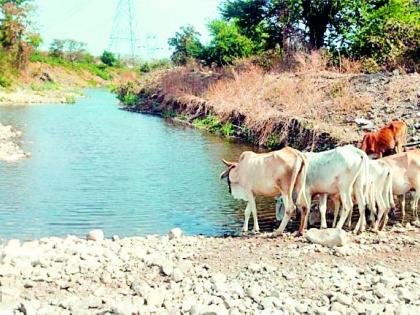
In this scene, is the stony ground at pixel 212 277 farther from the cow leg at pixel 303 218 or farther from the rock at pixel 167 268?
the cow leg at pixel 303 218

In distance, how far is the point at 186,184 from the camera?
57.5 ft

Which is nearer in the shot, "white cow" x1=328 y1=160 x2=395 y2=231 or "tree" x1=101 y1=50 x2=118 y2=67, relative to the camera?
"white cow" x1=328 y1=160 x2=395 y2=231

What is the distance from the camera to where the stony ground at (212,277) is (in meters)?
7.58

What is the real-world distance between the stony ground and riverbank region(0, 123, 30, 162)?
11.4m

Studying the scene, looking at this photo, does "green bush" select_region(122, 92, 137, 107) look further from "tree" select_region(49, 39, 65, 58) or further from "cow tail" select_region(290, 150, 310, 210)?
"tree" select_region(49, 39, 65, 58)

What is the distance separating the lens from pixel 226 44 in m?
43.8

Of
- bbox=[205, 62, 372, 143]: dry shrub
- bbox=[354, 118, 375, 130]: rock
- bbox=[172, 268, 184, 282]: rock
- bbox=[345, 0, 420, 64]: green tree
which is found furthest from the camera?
bbox=[345, 0, 420, 64]: green tree

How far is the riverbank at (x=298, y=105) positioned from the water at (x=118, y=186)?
1.64 m

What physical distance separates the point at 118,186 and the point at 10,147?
7.91 m

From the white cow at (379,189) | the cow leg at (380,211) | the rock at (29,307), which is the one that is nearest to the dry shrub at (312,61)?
the white cow at (379,189)

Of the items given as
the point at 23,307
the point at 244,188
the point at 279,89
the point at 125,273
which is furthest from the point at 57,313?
the point at 279,89

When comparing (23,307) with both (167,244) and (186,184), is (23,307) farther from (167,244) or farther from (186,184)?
(186,184)

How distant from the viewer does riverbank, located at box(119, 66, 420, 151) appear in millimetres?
22797

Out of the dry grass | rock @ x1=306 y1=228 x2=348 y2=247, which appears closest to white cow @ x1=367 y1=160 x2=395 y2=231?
rock @ x1=306 y1=228 x2=348 y2=247
